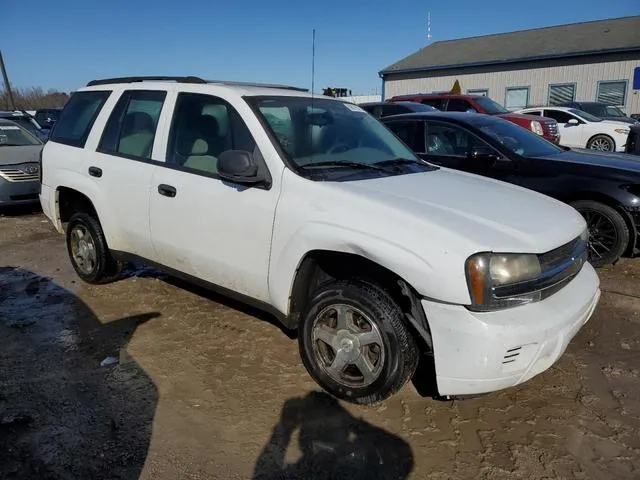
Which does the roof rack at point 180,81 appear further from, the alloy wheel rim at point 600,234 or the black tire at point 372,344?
the alloy wheel rim at point 600,234

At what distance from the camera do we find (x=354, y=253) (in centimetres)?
284

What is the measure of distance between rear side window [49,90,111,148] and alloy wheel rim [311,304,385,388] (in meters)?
2.95

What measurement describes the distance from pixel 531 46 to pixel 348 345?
92.6 feet

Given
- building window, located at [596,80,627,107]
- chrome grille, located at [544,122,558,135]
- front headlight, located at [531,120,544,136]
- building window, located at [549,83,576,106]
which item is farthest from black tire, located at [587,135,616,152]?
building window, located at [549,83,576,106]

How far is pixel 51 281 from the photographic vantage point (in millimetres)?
5332

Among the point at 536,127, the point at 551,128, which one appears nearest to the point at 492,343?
the point at 536,127

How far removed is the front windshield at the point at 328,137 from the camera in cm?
344

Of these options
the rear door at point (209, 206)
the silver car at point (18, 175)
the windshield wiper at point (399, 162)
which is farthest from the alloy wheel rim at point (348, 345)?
the silver car at point (18, 175)

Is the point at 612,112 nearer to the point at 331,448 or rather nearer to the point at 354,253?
the point at 354,253

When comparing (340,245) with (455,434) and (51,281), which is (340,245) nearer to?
(455,434)

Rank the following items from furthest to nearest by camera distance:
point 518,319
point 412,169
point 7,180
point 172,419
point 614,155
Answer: point 7,180, point 614,155, point 412,169, point 172,419, point 518,319

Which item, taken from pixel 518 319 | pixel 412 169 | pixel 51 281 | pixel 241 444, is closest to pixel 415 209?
pixel 518 319

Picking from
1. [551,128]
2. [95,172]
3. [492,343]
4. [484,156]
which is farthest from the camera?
[551,128]

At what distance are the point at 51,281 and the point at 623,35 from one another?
27485 millimetres
